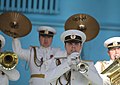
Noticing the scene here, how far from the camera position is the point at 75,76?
335cm

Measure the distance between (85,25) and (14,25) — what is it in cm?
82

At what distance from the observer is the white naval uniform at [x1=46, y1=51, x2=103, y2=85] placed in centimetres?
328

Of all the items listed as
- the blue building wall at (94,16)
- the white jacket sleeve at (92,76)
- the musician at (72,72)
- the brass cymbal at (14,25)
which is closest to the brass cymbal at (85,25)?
the brass cymbal at (14,25)

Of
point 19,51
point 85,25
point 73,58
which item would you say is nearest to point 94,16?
point 85,25

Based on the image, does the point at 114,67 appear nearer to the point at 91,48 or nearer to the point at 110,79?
the point at 110,79

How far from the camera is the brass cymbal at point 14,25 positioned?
14.9ft

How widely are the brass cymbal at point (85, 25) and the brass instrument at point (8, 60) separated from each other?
0.91 metres

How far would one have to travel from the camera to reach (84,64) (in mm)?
3291

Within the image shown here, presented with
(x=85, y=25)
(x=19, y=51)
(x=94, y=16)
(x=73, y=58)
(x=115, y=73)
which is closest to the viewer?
(x=73, y=58)

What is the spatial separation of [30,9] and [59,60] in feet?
7.61

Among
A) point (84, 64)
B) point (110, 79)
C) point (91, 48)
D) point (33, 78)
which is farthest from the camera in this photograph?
point (91, 48)

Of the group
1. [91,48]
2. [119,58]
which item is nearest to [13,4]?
[91,48]

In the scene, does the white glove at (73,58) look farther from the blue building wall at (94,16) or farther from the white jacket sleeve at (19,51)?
the blue building wall at (94,16)

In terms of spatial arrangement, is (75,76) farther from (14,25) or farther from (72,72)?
(14,25)
